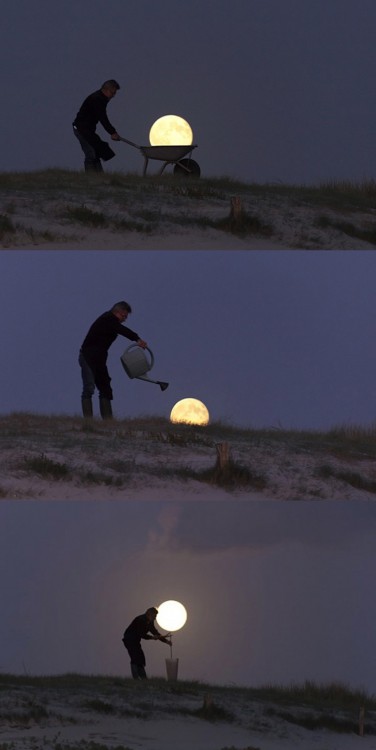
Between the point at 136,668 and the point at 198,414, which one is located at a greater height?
the point at 198,414

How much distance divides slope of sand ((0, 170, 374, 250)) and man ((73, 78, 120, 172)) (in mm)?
558

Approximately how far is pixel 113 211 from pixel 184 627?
5.85 m

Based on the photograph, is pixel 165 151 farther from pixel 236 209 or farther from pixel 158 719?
pixel 158 719

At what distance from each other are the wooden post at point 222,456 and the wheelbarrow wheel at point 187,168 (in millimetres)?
6476

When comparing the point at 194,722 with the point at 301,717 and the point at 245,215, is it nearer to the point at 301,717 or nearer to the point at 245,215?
the point at 301,717

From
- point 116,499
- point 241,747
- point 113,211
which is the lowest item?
point 241,747

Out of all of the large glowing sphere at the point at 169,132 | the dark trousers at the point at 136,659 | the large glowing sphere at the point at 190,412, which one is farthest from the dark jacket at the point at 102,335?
the large glowing sphere at the point at 169,132

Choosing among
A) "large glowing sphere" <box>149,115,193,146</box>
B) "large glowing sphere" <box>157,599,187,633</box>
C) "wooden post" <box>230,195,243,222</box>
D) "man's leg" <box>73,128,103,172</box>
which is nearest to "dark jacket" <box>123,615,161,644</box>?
"large glowing sphere" <box>157,599,187,633</box>

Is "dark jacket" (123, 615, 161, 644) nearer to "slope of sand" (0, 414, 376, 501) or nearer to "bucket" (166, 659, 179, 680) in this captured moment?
"bucket" (166, 659, 179, 680)

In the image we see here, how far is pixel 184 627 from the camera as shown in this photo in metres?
20.4

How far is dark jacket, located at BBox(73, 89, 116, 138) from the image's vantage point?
22.8 meters

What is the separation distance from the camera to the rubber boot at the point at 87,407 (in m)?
20.7

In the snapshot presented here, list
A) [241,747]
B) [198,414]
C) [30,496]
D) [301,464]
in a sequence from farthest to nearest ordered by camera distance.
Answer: [198,414], [301,464], [30,496], [241,747]

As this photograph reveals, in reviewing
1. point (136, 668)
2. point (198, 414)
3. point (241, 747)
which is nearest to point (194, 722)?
point (241, 747)
